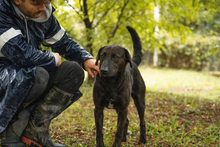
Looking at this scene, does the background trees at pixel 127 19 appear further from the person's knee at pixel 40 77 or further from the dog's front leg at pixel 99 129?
the person's knee at pixel 40 77

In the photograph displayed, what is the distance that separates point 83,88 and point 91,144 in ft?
14.8

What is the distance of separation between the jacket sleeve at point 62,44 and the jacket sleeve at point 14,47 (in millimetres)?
564

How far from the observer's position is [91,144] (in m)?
3.08

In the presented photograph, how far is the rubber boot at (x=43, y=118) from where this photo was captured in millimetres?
2400

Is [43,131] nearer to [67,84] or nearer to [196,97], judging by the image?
[67,84]

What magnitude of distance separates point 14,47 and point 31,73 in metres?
0.29

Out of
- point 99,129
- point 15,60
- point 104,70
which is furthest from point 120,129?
point 15,60

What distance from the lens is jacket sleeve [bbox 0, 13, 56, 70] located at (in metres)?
2.04

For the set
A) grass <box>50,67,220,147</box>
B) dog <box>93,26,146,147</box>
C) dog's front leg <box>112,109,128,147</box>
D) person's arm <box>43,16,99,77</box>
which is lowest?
grass <box>50,67,220,147</box>

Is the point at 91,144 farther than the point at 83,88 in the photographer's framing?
No

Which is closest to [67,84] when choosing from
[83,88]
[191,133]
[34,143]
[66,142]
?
[34,143]

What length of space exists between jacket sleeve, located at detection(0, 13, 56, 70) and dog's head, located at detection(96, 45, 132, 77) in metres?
0.78

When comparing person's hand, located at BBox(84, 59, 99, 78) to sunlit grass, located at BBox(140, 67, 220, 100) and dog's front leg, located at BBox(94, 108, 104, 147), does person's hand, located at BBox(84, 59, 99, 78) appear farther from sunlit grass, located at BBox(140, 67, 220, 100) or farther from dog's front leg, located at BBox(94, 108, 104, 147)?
sunlit grass, located at BBox(140, 67, 220, 100)

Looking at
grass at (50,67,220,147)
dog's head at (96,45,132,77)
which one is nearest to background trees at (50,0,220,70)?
grass at (50,67,220,147)
